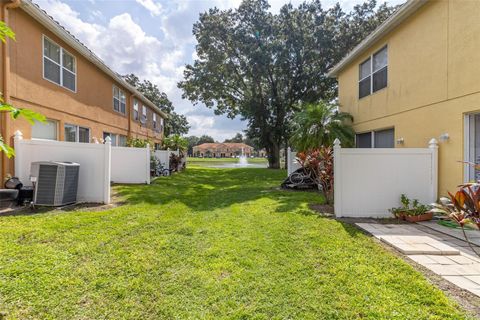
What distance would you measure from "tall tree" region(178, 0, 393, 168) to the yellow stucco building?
11.5 metres

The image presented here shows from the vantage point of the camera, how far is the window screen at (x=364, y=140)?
1020cm

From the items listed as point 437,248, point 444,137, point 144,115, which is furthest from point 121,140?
point 437,248

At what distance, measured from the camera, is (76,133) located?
10.5 metres

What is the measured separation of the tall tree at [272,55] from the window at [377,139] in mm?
11323

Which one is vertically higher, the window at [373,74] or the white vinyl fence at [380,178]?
the window at [373,74]

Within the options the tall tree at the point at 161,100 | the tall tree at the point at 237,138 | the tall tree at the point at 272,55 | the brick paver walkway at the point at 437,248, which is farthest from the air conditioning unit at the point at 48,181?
the tall tree at the point at 237,138

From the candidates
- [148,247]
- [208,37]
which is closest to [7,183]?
Answer: [148,247]

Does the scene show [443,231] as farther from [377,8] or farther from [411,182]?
[377,8]

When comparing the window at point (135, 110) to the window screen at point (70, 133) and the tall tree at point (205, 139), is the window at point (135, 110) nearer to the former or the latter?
the window screen at point (70, 133)

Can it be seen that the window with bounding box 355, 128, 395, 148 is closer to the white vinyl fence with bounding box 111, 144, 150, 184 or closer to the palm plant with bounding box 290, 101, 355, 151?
the palm plant with bounding box 290, 101, 355, 151

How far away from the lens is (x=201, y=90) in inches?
982

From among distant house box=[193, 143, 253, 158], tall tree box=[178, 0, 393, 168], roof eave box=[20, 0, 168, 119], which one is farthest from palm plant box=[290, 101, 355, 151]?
distant house box=[193, 143, 253, 158]

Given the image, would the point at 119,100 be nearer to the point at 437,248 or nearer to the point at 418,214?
the point at 418,214

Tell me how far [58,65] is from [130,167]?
14.6ft
